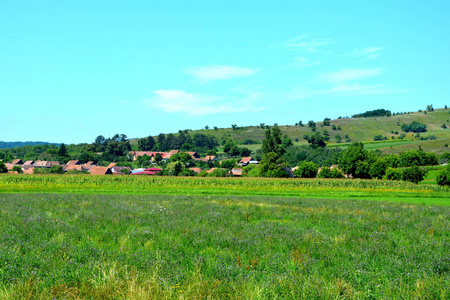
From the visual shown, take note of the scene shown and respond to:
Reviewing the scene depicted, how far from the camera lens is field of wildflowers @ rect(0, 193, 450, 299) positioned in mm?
6738

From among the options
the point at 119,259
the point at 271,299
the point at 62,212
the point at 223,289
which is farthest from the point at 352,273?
the point at 62,212

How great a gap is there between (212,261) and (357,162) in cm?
9113

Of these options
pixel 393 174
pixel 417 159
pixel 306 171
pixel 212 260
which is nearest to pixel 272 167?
pixel 306 171

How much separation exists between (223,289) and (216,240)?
433 centimetres

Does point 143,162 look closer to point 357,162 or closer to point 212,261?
point 357,162

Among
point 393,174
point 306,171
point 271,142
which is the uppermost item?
point 271,142

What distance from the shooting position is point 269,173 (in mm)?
86188

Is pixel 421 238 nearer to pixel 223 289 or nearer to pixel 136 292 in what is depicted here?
pixel 223 289

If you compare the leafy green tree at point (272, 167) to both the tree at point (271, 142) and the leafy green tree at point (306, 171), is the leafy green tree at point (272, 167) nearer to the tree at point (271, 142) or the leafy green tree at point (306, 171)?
the leafy green tree at point (306, 171)

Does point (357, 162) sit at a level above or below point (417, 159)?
above

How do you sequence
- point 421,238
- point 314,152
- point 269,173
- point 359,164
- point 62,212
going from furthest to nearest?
1. point 314,152
2. point 359,164
3. point 269,173
4. point 62,212
5. point 421,238

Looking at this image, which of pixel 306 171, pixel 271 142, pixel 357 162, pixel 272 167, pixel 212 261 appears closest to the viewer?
pixel 212 261

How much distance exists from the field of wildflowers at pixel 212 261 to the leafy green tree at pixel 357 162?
270ft

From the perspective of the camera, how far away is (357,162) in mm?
92875
